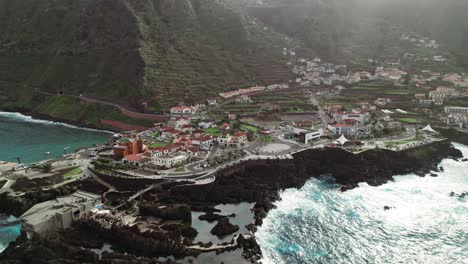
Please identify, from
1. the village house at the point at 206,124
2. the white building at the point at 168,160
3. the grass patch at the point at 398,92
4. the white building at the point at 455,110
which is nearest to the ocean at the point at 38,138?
the village house at the point at 206,124

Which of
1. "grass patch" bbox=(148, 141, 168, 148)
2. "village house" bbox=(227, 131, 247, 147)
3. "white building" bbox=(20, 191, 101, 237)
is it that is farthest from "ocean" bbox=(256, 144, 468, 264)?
"grass patch" bbox=(148, 141, 168, 148)

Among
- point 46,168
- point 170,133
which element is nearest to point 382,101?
point 170,133

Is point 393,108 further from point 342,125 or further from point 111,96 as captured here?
point 111,96

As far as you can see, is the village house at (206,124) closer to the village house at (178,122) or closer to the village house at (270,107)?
the village house at (178,122)

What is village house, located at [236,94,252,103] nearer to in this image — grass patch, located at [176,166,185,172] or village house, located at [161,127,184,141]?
village house, located at [161,127,184,141]

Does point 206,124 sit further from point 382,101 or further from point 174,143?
point 382,101

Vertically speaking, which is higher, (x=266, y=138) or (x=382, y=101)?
(x=382, y=101)

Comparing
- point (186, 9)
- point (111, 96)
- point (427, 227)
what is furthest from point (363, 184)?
point (186, 9)
